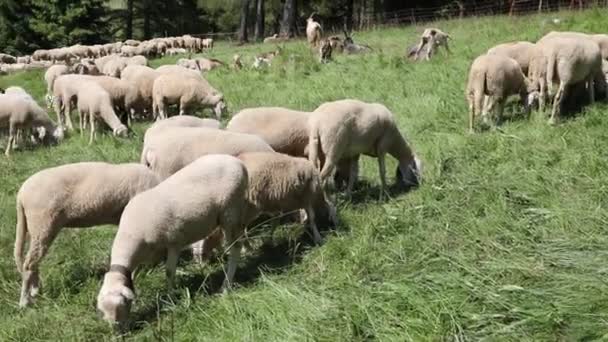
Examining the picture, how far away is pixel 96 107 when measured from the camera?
13578mm

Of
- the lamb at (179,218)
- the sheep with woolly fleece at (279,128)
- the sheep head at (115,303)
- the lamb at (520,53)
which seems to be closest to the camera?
the sheep head at (115,303)

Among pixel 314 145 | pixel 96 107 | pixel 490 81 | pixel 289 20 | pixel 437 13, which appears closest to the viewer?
pixel 314 145

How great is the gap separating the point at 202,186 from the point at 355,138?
2749 millimetres

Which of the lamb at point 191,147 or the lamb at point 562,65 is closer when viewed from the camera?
the lamb at point 191,147

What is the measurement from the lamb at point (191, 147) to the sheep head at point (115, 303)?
230 cm

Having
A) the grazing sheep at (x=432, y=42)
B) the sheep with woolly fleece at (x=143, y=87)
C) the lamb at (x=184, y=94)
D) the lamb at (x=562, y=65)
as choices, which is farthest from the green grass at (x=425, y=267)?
the grazing sheep at (x=432, y=42)

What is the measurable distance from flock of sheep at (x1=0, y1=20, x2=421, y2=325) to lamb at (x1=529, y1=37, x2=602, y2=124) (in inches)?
122

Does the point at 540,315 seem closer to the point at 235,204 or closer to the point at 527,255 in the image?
the point at 527,255

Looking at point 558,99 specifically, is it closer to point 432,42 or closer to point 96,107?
point 432,42

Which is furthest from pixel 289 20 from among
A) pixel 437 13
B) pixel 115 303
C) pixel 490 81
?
pixel 115 303

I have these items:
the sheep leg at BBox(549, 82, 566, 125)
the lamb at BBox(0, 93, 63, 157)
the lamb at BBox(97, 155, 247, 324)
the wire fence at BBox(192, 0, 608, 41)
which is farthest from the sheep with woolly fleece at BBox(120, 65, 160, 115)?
the wire fence at BBox(192, 0, 608, 41)

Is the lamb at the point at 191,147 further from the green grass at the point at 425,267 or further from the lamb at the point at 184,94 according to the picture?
the lamb at the point at 184,94

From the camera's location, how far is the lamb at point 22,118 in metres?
12.8

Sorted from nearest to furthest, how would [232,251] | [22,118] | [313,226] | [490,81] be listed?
[232,251], [313,226], [490,81], [22,118]
